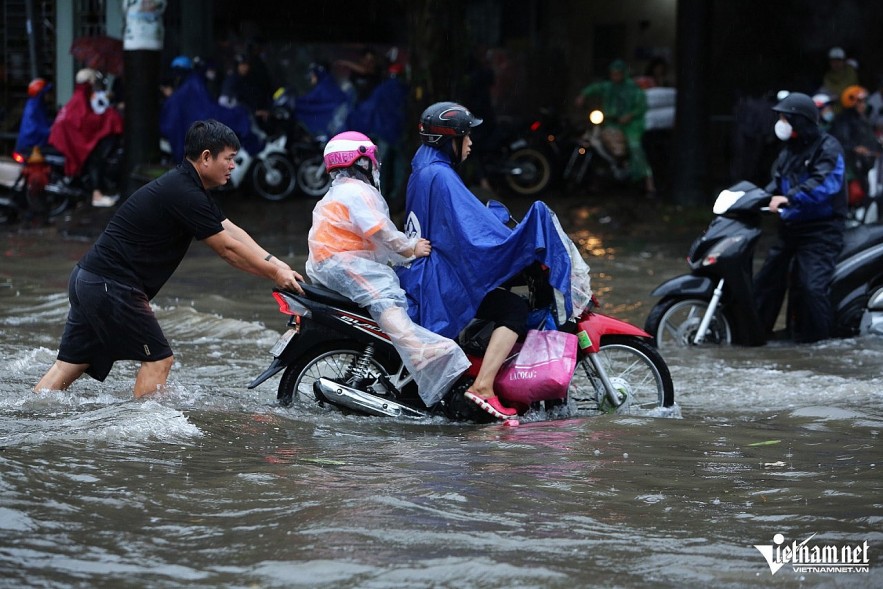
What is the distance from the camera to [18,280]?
12.4 m

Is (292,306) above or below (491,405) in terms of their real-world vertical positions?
above

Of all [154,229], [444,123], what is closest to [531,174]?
[444,123]

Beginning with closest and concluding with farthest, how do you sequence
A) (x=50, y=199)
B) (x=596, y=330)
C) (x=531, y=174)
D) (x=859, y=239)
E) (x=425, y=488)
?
(x=425, y=488)
(x=596, y=330)
(x=859, y=239)
(x=531, y=174)
(x=50, y=199)

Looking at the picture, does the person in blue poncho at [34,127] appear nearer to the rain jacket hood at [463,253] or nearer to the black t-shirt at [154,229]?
the black t-shirt at [154,229]

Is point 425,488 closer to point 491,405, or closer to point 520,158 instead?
point 491,405

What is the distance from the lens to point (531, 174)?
57.3ft

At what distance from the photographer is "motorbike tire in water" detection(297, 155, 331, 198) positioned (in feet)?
57.4

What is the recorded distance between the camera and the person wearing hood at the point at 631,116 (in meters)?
17.7

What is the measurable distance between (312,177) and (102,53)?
142 inches

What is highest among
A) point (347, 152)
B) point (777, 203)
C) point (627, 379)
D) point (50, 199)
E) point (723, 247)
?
point (347, 152)

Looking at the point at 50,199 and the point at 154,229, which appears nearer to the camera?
the point at 154,229

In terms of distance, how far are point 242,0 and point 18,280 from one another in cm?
988

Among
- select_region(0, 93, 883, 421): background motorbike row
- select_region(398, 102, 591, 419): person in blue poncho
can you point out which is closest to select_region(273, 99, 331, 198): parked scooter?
select_region(0, 93, 883, 421): background motorbike row

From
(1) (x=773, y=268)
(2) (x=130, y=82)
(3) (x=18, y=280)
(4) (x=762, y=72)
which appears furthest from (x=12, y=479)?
(4) (x=762, y=72)
